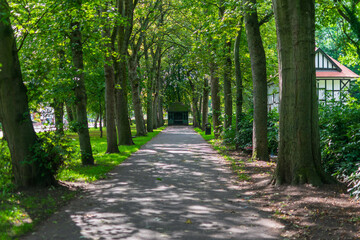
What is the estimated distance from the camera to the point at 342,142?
879 cm

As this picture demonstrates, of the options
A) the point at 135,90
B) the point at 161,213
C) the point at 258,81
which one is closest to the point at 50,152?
the point at 161,213

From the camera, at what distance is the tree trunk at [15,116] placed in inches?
293

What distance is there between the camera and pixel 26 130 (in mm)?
7613

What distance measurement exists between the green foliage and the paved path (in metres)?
2.57

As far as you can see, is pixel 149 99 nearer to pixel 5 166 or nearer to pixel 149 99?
pixel 149 99

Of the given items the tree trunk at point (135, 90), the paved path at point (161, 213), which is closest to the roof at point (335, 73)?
the tree trunk at point (135, 90)

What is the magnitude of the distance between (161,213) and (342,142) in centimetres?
543

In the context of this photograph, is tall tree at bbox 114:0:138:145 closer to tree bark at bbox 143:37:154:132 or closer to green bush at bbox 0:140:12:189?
green bush at bbox 0:140:12:189

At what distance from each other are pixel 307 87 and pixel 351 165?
2.15 m

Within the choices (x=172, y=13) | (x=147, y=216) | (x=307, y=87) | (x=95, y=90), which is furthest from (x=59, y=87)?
(x=172, y=13)

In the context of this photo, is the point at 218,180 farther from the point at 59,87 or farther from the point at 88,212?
the point at 59,87

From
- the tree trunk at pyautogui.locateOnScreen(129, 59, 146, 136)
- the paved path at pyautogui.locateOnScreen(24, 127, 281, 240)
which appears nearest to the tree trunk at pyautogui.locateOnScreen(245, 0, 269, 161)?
the paved path at pyautogui.locateOnScreen(24, 127, 281, 240)

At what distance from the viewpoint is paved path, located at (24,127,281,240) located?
16.5 feet

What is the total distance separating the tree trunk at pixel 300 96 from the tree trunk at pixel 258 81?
4696 millimetres
